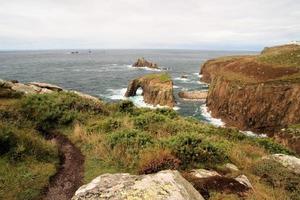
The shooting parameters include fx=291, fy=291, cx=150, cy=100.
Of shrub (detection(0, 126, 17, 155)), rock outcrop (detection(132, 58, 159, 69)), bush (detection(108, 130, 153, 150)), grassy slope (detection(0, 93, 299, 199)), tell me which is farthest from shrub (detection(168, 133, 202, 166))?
rock outcrop (detection(132, 58, 159, 69))

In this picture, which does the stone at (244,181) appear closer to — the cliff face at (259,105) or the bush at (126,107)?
the bush at (126,107)

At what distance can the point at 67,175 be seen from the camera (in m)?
11.4

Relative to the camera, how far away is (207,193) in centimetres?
800

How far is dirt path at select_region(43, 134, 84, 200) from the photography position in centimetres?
986

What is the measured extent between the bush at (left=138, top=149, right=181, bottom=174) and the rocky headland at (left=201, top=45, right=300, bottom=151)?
1296 inches

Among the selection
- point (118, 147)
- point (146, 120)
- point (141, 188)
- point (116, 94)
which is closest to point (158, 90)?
point (116, 94)

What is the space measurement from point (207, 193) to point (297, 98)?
118 ft

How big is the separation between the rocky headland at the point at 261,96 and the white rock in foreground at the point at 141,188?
3617cm

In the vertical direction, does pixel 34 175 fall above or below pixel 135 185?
below

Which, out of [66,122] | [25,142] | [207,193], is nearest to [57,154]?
[25,142]

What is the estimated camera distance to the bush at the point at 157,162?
31.5ft

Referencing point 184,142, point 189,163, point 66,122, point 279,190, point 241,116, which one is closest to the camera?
point 279,190

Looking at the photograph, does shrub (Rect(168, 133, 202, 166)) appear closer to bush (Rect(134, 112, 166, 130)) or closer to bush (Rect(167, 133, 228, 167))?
bush (Rect(167, 133, 228, 167))

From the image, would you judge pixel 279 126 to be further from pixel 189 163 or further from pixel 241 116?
pixel 189 163
